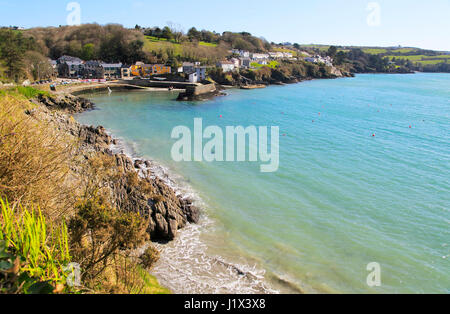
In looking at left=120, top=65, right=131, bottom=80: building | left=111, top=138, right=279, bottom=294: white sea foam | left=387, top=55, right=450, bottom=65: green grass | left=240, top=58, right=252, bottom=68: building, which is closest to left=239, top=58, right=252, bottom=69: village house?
left=240, top=58, right=252, bottom=68: building

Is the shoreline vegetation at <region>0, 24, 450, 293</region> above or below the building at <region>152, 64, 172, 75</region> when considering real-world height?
below

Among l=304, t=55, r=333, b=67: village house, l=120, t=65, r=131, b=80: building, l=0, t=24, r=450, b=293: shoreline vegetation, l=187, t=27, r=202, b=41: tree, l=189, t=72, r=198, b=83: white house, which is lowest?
l=0, t=24, r=450, b=293: shoreline vegetation

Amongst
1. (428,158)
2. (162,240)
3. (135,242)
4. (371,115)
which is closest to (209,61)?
(371,115)

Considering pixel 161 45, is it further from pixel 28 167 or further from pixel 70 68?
pixel 28 167

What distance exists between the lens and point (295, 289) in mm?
10500

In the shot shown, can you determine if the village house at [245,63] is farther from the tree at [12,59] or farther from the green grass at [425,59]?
the green grass at [425,59]

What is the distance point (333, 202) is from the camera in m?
17.0

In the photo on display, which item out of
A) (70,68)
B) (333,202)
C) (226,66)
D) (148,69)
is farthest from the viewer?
(226,66)

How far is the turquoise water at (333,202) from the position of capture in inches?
466

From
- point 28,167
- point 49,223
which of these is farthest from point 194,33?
point 49,223

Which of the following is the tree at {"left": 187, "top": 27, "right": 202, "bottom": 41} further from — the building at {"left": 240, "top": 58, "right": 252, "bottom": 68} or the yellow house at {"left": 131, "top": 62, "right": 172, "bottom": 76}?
the yellow house at {"left": 131, "top": 62, "right": 172, "bottom": 76}

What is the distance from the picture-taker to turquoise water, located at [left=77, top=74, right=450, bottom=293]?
11.8 m
